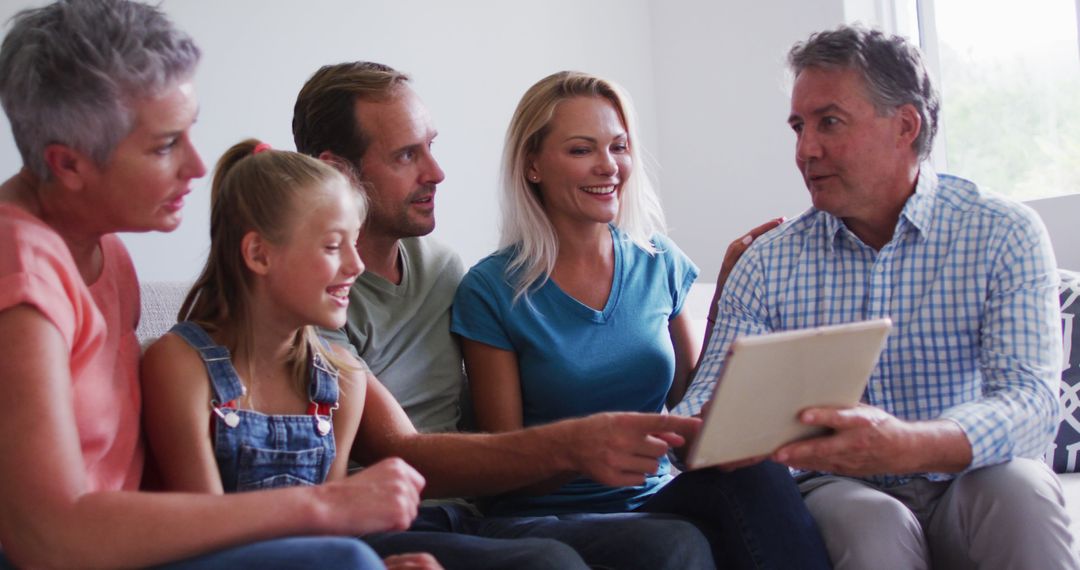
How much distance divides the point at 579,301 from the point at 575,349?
0.09 m

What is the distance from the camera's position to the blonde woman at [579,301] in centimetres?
188

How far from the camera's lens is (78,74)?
1184mm

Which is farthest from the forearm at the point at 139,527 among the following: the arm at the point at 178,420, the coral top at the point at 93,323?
the arm at the point at 178,420

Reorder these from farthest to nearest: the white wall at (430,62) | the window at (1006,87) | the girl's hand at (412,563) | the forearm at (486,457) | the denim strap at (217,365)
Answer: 1. the window at (1006,87)
2. the white wall at (430,62)
3. the forearm at (486,457)
4. the denim strap at (217,365)
5. the girl's hand at (412,563)

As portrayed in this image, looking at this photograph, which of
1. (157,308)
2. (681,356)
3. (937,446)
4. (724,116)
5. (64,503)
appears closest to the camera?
(64,503)

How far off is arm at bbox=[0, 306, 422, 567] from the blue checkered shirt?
0.85 metres

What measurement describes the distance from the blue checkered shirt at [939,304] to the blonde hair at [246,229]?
676 millimetres

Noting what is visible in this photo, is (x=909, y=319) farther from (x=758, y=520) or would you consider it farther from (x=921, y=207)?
(x=758, y=520)

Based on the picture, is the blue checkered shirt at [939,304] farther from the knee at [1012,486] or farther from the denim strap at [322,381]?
the denim strap at [322,381]

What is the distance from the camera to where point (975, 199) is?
183 cm

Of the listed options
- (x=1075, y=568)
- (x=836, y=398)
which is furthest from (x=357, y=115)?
(x=1075, y=568)

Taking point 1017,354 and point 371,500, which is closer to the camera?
point 371,500

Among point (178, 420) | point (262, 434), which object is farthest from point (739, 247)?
point (178, 420)

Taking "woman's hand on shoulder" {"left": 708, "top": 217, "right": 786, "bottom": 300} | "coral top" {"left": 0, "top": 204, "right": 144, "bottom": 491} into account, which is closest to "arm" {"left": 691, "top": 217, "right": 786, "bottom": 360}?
"woman's hand on shoulder" {"left": 708, "top": 217, "right": 786, "bottom": 300}
